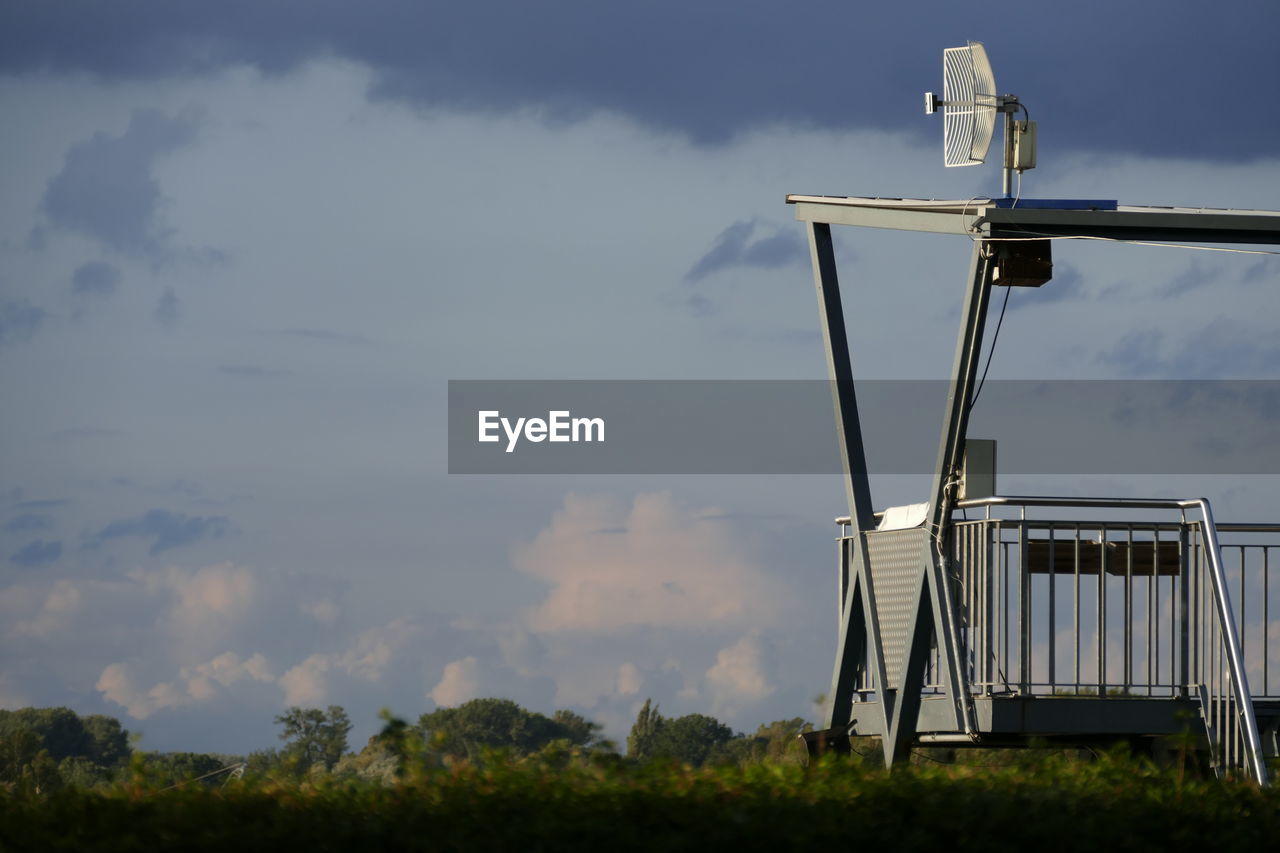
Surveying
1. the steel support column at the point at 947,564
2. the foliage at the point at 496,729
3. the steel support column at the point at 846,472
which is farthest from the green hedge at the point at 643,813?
the steel support column at the point at 846,472

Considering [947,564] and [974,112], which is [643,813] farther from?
[974,112]

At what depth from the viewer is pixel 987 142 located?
11.3 metres

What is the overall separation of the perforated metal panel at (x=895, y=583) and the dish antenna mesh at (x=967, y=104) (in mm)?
2823

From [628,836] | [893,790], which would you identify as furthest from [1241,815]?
[628,836]

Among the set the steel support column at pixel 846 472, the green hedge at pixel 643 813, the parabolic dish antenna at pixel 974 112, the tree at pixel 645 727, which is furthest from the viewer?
the steel support column at pixel 846 472

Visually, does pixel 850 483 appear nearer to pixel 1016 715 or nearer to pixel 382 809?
pixel 1016 715

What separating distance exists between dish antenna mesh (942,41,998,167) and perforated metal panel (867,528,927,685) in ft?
9.26

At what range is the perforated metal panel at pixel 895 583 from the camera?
11.3 meters

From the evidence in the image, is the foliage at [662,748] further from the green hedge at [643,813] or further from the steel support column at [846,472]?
the steel support column at [846,472]

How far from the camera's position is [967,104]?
11.5 meters

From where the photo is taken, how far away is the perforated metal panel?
37.2ft

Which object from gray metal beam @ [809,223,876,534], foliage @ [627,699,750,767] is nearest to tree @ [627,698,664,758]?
foliage @ [627,699,750,767]

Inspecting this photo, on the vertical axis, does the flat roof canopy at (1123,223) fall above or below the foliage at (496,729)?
above

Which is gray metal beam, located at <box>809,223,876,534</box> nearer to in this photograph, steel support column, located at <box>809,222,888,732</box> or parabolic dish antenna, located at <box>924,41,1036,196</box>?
steel support column, located at <box>809,222,888,732</box>
